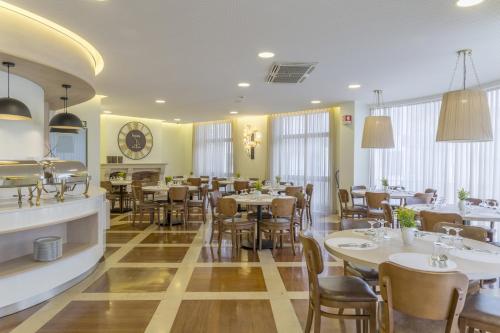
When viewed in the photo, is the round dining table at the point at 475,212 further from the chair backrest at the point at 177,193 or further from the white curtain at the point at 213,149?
the white curtain at the point at 213,149

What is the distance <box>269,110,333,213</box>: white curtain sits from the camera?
9135 millimetres

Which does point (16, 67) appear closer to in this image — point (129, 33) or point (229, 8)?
point (129, 33)

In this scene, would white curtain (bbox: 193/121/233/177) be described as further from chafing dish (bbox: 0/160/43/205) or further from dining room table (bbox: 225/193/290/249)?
chafing dish (bbox: 0/160/43/205)

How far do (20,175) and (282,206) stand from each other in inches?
134

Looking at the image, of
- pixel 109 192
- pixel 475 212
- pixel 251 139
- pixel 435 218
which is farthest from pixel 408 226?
pixel 251 139

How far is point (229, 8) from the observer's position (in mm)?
3107

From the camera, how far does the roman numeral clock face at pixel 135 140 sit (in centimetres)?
1091

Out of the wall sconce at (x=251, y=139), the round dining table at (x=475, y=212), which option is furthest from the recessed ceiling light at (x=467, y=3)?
the wall sconce at (x=251, y=139)

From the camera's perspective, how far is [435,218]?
12.0 ft

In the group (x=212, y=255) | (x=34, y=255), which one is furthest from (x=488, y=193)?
(x=34, y=255)

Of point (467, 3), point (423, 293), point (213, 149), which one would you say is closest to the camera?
point (423, 293)

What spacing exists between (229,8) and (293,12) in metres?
0.62

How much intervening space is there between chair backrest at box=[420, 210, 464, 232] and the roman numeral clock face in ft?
31.1

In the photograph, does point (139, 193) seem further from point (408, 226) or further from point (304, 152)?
point (408, 226)
